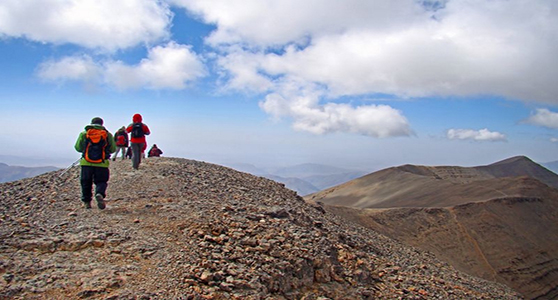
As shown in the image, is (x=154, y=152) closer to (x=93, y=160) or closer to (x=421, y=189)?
(x=93, y=160)

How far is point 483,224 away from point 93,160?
38.4 m

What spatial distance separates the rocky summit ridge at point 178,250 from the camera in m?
5.50

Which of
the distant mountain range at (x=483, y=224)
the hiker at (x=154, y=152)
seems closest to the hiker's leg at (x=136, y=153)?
the hiker at (x=154, y=152)

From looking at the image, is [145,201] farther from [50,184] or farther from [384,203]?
[384,203]

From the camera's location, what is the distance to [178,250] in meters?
6.45

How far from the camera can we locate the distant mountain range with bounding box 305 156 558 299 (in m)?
32.1

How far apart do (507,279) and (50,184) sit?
3249 centimetres

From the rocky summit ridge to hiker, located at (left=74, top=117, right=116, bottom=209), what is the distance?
37cm

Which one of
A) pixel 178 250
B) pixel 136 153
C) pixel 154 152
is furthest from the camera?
pixel 154 152

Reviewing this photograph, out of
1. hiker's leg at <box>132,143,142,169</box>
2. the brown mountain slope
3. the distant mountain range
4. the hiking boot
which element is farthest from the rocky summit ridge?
the brown mountain slope

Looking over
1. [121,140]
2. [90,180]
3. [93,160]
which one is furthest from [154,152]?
[93,160]

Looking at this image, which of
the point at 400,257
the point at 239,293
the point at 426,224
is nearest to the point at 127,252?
the point at 239,293

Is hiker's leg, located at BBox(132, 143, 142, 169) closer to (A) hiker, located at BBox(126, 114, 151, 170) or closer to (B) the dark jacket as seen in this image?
(A) hiker, located at BBox(126, 114, 151, 170)

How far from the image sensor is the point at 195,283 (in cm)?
562
